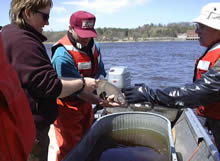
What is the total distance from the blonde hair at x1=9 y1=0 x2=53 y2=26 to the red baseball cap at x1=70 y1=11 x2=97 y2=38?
997mm

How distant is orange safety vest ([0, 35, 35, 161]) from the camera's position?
46.3 inches

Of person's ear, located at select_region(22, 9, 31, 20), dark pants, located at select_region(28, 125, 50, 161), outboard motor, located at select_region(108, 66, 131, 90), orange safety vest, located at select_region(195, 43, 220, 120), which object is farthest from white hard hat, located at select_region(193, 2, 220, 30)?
outboard motor, located at select_region(108, 66, 131, 90)

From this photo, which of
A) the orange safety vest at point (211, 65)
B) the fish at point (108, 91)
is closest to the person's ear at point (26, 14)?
the fish at point (108, 91)

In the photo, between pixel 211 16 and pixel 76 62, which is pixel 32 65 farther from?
pixel 211 16

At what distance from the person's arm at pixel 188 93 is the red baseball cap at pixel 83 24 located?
102 cm

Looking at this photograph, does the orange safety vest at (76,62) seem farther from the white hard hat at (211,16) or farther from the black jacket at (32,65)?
the white hard hat at (211,16)

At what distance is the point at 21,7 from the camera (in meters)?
2.00

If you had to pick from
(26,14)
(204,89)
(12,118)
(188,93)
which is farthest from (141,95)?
(12,118)

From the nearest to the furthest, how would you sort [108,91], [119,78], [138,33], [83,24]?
[83,24], [108,91], [119,78], [138,33]

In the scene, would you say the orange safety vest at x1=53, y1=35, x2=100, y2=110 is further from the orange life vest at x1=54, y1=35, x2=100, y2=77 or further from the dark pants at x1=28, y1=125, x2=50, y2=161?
the dark pants at x1=28, y1=125, x2=50, y2=161

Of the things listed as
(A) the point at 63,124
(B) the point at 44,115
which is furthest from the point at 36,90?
(A) the point at 63,124

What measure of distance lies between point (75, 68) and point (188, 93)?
153 centimetres

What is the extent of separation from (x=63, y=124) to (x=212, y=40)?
2.18 m

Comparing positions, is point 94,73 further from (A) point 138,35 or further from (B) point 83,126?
(A) point 138,35
